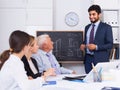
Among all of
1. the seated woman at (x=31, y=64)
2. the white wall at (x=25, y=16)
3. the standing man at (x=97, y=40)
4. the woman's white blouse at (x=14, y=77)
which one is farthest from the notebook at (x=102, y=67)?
the white wall at (x=25, y=16)

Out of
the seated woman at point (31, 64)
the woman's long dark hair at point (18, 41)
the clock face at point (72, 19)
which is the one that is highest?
the clock face at point (72, 19)

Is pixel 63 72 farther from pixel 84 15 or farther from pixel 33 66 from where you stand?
pixel 84 15

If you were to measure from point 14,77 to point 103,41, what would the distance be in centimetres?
249

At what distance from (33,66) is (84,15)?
2463 mm

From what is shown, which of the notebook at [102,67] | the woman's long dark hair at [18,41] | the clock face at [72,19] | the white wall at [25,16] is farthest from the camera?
the clock face at [72,19]

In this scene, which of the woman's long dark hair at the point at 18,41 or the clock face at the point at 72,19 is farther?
the clock face at the point at 72,19

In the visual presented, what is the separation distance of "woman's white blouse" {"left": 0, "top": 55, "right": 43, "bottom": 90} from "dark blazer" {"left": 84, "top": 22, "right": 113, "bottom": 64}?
88.7 inches

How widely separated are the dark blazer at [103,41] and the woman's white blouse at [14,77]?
225 cm

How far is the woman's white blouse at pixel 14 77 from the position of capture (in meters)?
2.10

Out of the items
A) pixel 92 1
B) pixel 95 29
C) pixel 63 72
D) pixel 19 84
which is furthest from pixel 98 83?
pixel 92 1

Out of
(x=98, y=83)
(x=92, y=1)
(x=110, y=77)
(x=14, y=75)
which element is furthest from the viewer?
(x=92, y=1)

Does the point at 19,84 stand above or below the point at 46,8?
below

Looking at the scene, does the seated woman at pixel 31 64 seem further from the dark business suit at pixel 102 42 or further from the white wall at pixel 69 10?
the white wall at pixel 69 10

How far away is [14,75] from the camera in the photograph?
2.10 meters
